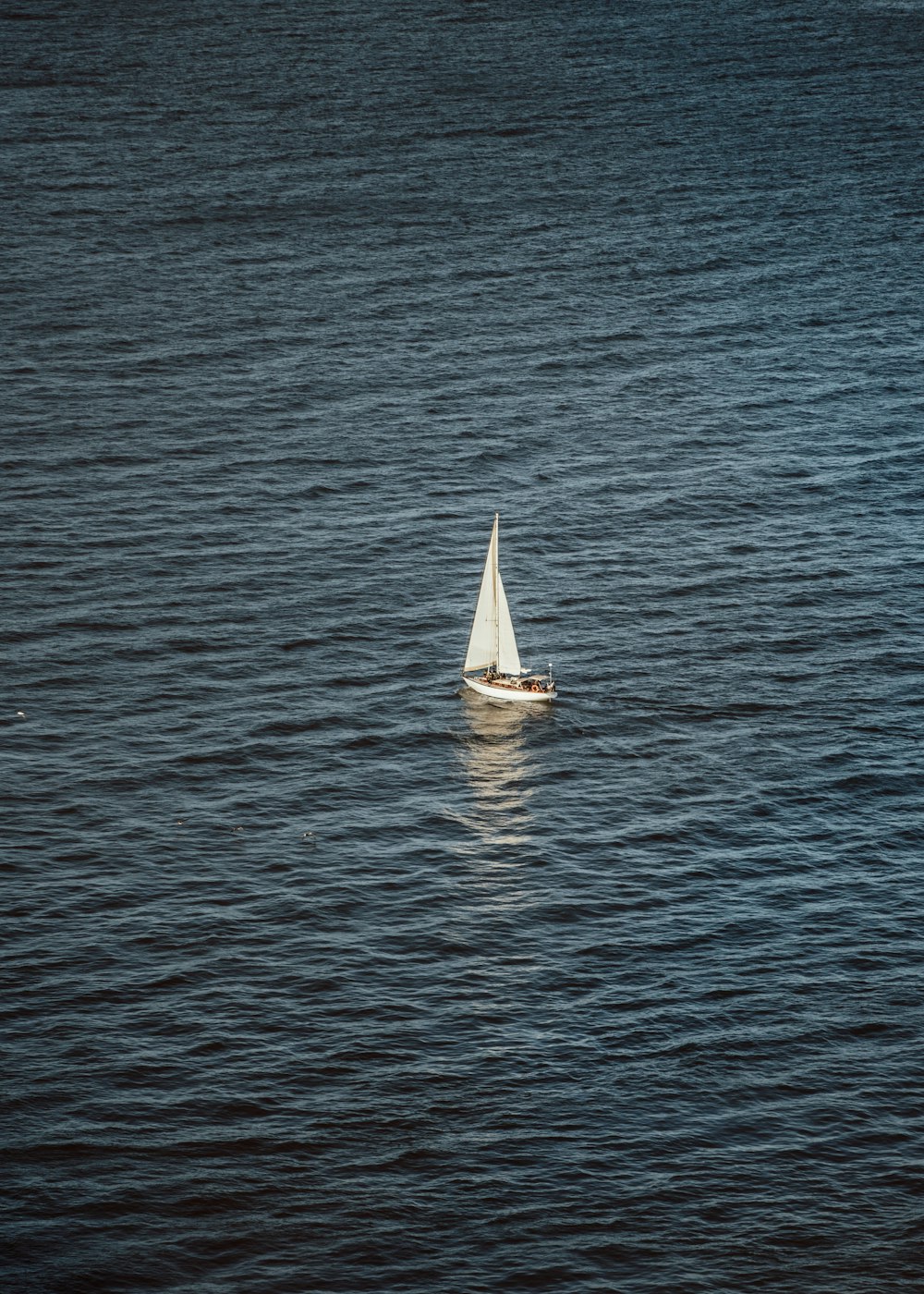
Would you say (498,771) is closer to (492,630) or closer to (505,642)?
(505,642)

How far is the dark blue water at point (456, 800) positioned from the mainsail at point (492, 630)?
3784 millimetres

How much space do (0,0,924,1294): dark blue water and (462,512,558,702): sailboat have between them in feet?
6.60

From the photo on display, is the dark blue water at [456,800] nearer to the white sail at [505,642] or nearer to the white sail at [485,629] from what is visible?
the white sail at [485,629]

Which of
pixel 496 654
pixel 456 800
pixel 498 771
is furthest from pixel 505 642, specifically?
pixel 456 800

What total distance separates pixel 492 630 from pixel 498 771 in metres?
13.8

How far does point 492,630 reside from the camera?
132375mm

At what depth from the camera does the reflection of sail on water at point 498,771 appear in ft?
381

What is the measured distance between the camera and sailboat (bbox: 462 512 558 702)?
129625 millimetres

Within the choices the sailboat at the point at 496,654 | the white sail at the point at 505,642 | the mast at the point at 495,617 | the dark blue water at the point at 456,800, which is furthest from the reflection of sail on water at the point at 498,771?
the mast at the point at 495,617

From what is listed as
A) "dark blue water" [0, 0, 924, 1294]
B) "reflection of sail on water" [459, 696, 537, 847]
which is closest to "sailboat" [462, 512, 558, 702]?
"reflection of sail on water" [459, 696, 537, 847]

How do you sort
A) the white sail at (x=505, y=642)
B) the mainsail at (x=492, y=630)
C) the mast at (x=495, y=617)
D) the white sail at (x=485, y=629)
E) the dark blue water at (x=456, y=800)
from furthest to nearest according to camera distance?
the white sail at (x=485, y=629) < the mast at (x=495, y=617) < the mainsail at (x=492, y=630) < the white sail at (x=505, y=642) < the dark blue water at (x=456, y=800)

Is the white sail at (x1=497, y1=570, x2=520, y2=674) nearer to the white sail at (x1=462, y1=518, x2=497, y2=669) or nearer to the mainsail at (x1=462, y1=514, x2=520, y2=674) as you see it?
the mainsail at (x1=462, y1=514, x2=520, y2=674)

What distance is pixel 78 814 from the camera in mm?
115438

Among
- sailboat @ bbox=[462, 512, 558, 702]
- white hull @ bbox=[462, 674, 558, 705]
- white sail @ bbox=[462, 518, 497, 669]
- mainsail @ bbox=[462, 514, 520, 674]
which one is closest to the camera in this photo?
white hull @ bbox=[462, 674, 558, 705]
